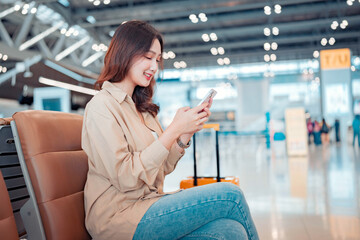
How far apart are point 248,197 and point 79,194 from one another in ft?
9.25

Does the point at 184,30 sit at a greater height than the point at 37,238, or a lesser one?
greater

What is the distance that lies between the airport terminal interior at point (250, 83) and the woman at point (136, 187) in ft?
1.30

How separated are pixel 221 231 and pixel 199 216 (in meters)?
0.09

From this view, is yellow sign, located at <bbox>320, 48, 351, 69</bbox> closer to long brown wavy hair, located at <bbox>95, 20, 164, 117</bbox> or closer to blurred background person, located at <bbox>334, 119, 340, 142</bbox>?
blurred background person, located at <bbox>334, 119, 340, 142</bbox>

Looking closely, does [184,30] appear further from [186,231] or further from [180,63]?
[186,231]

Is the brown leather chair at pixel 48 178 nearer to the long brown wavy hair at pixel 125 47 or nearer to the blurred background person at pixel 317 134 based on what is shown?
the long brown wavy hair at pixel 125 47

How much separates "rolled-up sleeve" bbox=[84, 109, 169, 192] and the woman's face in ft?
0.96

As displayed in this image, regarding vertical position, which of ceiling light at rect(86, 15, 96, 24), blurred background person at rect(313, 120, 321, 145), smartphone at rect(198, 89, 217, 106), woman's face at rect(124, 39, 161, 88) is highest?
ceiling light at rect(86, 15, 96, 24)

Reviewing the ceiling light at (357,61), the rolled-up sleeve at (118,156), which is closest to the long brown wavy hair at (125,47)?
the rolled-up sleeve at (118,156)

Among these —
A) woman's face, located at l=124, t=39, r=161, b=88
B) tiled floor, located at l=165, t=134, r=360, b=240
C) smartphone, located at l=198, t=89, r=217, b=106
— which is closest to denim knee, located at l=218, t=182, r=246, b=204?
smartphone, located at l=198, t=89, r=217, b=106

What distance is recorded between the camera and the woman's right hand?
1302mm

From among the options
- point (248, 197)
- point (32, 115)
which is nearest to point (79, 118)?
point (32, 115)

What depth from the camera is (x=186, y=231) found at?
122cm

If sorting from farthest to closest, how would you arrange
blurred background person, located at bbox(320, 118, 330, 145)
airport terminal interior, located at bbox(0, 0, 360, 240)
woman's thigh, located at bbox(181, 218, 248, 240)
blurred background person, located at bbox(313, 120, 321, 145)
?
blurred background person, located at bbox(320, 118, 330, 145), blurred background person, located at bbox(313, 120, 321, 145), airport terminal interior, located at bbox(0, 0, 360, 240), woman's thigh, located at bbox(181, 218, 248, 240)
